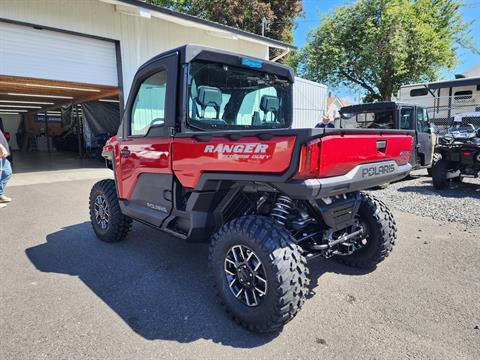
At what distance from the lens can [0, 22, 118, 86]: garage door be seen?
9.34 m

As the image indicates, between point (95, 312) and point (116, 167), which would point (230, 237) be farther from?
point (116, 167)

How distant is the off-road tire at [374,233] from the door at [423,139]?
20.0 ft

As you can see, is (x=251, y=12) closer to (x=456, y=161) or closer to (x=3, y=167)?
(x=456, y=161)

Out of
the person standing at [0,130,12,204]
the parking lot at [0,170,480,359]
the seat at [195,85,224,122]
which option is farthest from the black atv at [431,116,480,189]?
the person standing at [0,130,12,204]

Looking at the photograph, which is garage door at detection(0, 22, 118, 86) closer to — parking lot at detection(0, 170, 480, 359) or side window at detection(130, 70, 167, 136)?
parking lot at detection(0, 170, 480, 359)

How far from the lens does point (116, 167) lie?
4172 mm

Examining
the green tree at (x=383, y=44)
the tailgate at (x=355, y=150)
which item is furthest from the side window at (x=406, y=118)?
the green tree at (x=383, y=44)

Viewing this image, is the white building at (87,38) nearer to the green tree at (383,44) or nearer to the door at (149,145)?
the door at (149,145)

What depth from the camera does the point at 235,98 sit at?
354 cm

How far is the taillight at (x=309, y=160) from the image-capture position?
2.18m

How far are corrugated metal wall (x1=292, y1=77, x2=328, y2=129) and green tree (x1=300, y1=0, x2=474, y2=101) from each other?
666 centimetres

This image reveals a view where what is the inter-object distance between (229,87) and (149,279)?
219 centimetres

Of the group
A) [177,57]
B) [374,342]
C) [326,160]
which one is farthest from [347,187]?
[177,57]

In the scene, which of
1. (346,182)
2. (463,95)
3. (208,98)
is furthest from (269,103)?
(463,95)
